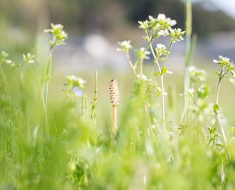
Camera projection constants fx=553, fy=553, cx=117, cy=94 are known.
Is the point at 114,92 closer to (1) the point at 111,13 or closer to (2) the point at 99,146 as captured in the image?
(2) the point at 99,146

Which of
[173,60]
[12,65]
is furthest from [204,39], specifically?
[12,65]

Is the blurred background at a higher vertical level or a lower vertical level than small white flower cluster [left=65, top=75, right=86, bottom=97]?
higher

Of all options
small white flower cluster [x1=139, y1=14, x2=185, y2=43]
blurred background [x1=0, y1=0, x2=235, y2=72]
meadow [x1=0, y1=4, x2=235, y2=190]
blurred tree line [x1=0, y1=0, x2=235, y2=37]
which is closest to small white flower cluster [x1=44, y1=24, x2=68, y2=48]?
meadow [x1=0, y1=4, x2=235, y2=190]

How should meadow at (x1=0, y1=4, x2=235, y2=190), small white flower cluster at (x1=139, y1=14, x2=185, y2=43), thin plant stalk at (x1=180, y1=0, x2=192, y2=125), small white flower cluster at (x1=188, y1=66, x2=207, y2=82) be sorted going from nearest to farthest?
meadow at (x1=0, y1=4, x2=235, y2=190), thin plant stalk at (x1=180, y1=0, x2=192, y2=125), small white flower cluster at (x1=139, y1=14, x2=185, y2=43), small white flower cluster at (x1=188, y1=66, x2=207, y2=82)

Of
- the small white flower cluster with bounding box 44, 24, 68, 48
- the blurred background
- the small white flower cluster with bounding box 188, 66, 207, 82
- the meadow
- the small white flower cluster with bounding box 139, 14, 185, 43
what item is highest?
the blurred background

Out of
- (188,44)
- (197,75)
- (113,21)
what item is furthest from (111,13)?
(188,44)

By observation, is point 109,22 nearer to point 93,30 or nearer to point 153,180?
point 93,30

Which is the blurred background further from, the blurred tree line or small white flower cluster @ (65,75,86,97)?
small white flower cluster @ (65,75,86,97)

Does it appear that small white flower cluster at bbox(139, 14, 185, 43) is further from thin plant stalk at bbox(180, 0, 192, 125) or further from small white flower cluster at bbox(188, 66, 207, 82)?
small white flower cluster at bbox(188, 66, 207, 82)

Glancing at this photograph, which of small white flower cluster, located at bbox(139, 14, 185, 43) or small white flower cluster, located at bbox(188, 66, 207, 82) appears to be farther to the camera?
small white flower cluster, located at bbox(188, 66, 207, 82)

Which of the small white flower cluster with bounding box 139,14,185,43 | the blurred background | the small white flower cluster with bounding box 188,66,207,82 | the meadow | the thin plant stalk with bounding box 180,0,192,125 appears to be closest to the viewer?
the meadow

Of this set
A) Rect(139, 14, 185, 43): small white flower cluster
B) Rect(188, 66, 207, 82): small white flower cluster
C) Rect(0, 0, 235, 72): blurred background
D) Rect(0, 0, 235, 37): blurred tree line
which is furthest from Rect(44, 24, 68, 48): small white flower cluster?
Rect(0, 0, 235, 37): blurred tree line
